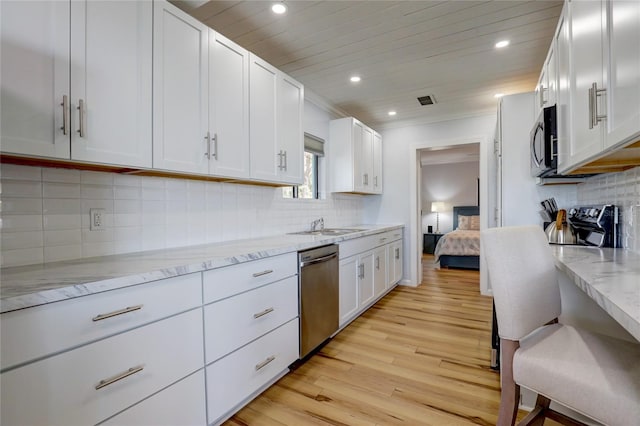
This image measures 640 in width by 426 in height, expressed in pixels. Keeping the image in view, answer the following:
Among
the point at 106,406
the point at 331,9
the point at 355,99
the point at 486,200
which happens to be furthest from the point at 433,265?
the point at 106,406

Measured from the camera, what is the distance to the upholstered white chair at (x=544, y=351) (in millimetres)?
885

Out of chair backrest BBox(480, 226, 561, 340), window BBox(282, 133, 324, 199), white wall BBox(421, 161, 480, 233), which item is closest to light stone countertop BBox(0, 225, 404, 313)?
chair backrest BBox(480, 226, 561, 340)

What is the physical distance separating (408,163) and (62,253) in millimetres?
4147

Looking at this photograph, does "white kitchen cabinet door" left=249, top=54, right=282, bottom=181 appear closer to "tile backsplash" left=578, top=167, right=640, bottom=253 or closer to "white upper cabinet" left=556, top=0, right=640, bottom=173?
"white upper cabinet" left=556, top=0, right=640, bottom=173

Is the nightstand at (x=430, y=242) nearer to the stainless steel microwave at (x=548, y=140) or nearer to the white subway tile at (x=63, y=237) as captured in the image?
the stainless steel microwave at (x=548, y=140)

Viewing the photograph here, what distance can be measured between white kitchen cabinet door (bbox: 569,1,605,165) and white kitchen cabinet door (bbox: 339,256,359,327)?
1842 millimetres

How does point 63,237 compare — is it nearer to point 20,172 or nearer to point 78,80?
point 20,172

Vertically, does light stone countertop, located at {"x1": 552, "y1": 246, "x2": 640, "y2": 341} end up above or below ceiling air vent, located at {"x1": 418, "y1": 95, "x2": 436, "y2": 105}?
below

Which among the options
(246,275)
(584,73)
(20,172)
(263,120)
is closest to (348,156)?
(263,120)

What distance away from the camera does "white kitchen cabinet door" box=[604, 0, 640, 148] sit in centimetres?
92

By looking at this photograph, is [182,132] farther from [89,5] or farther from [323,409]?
[323,409]

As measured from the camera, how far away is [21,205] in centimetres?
135

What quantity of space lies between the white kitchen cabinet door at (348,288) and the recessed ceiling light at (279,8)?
199cm

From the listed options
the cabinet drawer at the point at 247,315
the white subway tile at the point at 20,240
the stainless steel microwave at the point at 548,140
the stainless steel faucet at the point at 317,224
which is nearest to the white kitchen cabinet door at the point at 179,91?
the white subway tile at the point at 20,240
